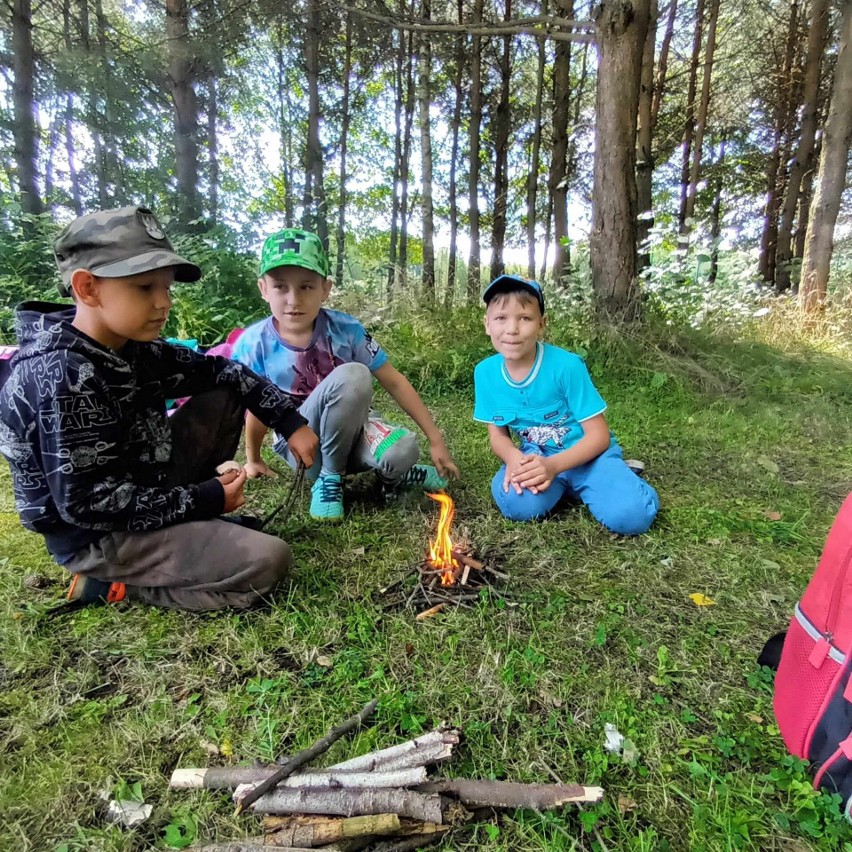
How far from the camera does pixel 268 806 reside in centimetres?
128

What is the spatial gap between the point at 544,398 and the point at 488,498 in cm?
67

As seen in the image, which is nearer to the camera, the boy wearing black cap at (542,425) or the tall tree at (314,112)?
the boy wearing black cap at (542,425)

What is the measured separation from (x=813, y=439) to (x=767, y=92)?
43.1 feet

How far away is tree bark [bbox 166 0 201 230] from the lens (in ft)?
27.2

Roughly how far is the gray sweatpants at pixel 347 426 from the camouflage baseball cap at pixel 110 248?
1065 millimetres

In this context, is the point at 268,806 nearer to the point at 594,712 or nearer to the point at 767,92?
the point at 594,712

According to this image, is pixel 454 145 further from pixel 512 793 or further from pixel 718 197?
pixel 512 793

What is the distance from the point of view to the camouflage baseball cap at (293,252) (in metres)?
2.57

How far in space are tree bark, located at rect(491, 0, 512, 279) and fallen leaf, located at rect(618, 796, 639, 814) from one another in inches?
410

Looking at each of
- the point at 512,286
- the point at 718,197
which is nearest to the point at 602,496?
the point at 512,286

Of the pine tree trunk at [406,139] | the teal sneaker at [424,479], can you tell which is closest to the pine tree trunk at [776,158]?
the pine tree trunk at [406,139]

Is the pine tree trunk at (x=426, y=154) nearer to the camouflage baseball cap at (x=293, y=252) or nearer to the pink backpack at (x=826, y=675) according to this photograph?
the camouflage baseball cap at (x=293, y=252)

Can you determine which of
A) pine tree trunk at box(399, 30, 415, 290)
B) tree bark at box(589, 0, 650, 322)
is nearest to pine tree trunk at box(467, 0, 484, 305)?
pine tree trunk at box(399, 30, 415, 290)

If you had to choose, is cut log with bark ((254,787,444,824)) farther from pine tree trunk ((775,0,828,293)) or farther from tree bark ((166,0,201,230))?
pine tree trunk ((775,0,828,293))
